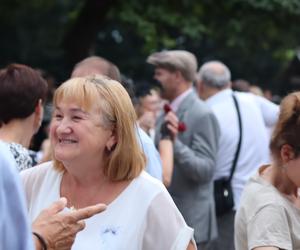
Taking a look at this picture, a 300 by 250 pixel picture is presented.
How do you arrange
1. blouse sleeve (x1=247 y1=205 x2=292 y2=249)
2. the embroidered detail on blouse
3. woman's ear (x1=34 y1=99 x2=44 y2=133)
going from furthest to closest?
woman's ear (x1=34 y1=99 x2=44 y2=133) → the embroidered detail on blouse → blouse sleeve (x1=247 y1=205 x2=292 y2=249)

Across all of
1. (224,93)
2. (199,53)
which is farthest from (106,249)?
(199,53)

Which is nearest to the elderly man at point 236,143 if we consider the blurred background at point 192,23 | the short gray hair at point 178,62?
the short gray hair at point 178,62

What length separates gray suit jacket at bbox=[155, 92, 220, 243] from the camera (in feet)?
20.6

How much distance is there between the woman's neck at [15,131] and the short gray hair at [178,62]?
2.32 m

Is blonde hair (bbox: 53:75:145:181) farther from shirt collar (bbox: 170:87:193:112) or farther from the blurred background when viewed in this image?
the blurred background

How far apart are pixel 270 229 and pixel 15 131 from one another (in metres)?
1.69

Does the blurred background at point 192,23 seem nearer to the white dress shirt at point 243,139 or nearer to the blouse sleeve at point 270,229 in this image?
the white dress shirt at point 243,139

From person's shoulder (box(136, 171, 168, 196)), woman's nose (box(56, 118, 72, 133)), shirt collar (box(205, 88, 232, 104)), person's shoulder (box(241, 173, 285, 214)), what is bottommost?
shirt collar (box(205, 88, 232, 104))

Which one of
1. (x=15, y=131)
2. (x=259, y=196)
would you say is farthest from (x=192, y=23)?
(x=259, y=196)

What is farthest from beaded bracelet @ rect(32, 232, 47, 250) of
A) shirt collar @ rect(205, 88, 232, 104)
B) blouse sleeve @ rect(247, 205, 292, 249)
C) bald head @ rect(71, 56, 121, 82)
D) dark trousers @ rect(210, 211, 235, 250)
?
shirt collar @ rect(205, 88, 232, 104)

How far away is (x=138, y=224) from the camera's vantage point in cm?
354

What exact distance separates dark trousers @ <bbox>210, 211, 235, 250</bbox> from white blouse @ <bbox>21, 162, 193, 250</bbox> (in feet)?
10.8

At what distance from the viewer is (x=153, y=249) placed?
356 cm

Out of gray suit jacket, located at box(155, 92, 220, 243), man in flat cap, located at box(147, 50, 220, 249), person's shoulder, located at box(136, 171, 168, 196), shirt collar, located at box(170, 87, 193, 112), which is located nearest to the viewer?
person's shoulder, located at box(136, 171, 168, 196)
